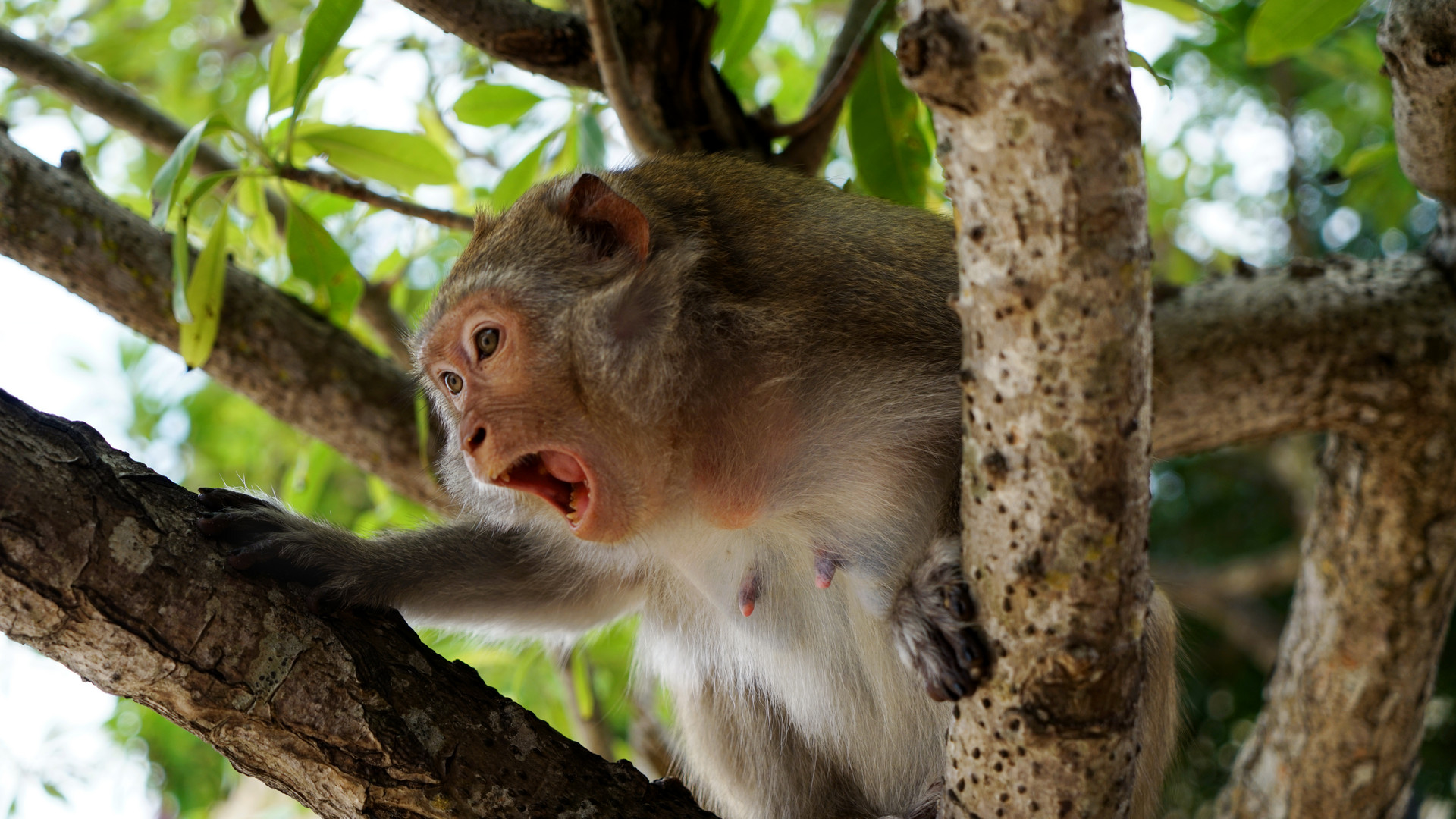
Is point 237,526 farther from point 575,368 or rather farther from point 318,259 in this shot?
Answer: point 318,259

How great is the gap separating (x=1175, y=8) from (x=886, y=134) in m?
0.91

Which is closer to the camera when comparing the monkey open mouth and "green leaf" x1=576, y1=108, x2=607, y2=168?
the monkey open mouth

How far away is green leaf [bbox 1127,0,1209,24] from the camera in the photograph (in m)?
3.18

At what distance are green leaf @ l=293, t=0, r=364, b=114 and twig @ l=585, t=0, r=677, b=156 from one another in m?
0.61

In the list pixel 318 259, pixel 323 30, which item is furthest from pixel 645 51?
pixel 318 259

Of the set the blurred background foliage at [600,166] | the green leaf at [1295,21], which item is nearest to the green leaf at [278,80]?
the blurred background foliage at [600,166]

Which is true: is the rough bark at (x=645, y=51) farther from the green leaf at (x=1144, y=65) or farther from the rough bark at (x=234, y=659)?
the rough bark at (x=234, y=659)

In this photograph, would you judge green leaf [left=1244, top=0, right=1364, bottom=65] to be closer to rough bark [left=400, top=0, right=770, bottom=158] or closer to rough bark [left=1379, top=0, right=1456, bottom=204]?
rough bark [left=1379, top=0, right=1456, bottom=204]

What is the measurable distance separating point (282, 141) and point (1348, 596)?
3.93m

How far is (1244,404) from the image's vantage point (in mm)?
3947

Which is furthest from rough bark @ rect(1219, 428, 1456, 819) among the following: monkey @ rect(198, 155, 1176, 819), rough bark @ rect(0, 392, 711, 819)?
rough bark @ rect(0, 392, 711, 819)

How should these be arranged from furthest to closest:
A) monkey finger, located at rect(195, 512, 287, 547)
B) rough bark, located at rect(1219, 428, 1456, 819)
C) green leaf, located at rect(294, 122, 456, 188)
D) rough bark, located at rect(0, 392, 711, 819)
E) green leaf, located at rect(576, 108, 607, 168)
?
rough bark, located at rect(1219, 428, 1456, 819) → green leaf, located at rect(576, 108, 607, 168) → green leaf, located at rect(294, 122, 456, 188) → monkey finger, located at rect(195, 512, 287, 547) → rough bark, located at rect(0, 392, 711, 819)

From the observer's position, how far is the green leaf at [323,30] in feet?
9.12

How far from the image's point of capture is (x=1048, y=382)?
171cm
